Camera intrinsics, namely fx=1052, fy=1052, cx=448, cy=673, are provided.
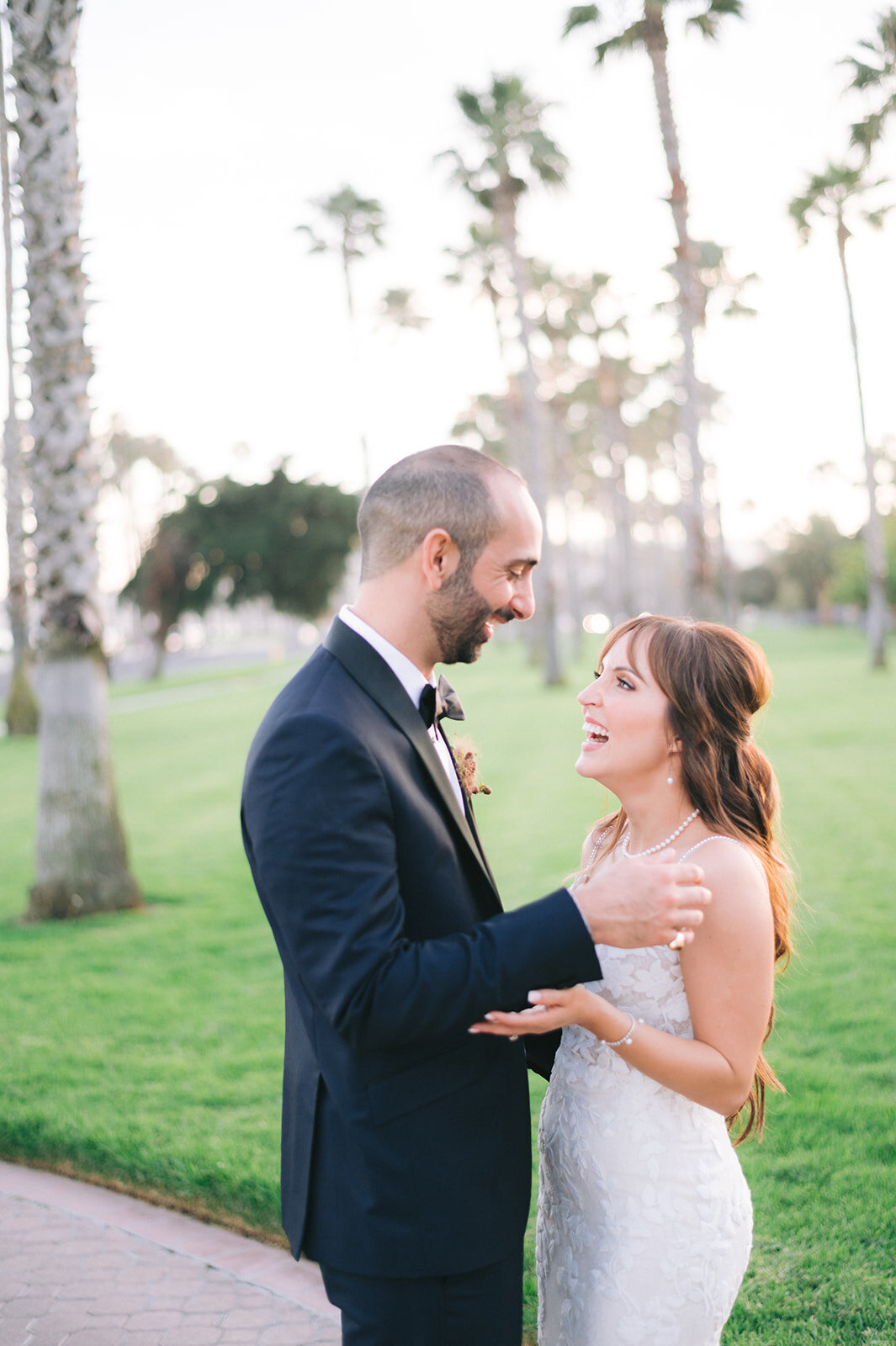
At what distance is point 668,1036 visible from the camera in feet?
7.64

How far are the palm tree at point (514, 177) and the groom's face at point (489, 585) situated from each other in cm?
2585

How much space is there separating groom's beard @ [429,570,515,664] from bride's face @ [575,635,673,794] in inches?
19.7

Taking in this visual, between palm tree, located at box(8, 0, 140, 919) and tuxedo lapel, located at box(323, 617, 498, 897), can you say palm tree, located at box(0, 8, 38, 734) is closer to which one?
palm tree, located at box(8, 0, 140, 919)

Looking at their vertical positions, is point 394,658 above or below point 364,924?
above

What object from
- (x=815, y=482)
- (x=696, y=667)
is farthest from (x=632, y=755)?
(x=815, y=482)

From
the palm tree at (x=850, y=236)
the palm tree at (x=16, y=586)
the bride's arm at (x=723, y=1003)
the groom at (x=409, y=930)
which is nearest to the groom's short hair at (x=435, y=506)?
the groom at (x=409, y=930)

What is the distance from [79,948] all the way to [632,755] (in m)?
6.93

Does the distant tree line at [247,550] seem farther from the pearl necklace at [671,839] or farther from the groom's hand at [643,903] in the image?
the groom's hand at [643,903]

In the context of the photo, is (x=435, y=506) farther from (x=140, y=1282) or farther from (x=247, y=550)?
(x=247, y=550)

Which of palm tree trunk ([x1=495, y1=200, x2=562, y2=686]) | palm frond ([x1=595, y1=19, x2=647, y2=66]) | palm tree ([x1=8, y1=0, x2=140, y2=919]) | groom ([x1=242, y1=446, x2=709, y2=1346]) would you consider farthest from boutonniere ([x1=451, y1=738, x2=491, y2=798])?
palm tree trunk ([x1=495, y1=200, x2=562, y2=686])

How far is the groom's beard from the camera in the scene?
7.10 feet

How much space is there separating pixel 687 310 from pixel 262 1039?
752 inches

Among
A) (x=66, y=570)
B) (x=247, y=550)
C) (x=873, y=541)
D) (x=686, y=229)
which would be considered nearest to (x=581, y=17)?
(x=686, y=229)

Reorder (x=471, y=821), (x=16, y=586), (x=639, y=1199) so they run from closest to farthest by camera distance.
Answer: (x=471, y=821) → (x=639, y=1199) → (x=16, y=586)
